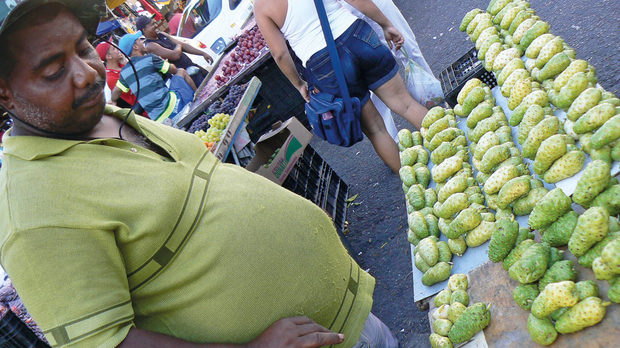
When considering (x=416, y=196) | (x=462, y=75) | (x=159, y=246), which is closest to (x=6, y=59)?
(x=159, y=246)

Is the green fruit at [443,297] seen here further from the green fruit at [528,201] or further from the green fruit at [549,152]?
the green fruit at [549,152]

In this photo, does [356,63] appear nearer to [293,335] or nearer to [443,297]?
[443,297]

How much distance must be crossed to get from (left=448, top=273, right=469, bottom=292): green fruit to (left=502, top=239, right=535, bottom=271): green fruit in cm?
23

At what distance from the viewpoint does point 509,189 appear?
2270 millimetres

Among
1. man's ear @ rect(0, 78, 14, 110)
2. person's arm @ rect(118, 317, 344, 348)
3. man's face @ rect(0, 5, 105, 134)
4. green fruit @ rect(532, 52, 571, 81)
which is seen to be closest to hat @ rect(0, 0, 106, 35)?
man's face @ rect(0, 5, 105, 134)

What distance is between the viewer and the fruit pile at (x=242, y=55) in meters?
6.36

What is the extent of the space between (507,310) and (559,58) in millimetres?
1617

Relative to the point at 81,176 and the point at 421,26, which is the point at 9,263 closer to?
the point at 81,176

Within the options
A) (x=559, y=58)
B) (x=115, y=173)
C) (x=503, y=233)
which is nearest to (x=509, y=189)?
(x=503, y=233)

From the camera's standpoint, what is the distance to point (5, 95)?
1335mm

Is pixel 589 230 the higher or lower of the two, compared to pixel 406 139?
higher

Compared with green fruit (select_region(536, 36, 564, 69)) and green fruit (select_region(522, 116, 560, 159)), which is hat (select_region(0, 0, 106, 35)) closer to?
green fruit (select_region(522, 116, 560, 159))

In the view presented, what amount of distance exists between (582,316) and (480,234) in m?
0.74

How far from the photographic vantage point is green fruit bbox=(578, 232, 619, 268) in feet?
5.53
